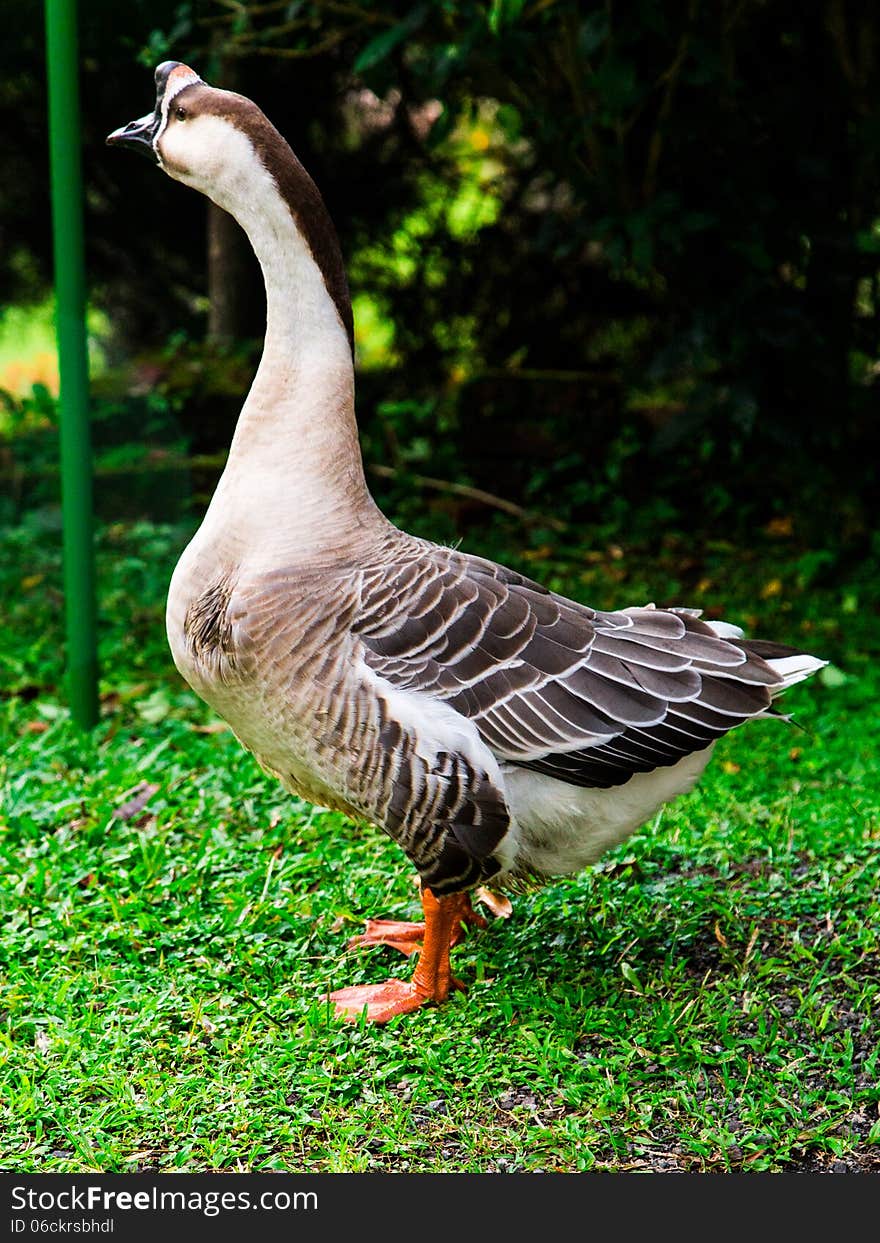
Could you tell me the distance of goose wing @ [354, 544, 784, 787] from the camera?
2824mm

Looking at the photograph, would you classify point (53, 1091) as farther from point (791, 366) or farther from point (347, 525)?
point (791, 366)

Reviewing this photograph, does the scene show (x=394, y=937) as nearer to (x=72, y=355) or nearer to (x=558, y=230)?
(x=72, y=355)

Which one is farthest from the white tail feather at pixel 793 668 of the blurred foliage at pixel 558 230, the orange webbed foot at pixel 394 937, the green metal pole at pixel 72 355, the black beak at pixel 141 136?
the green metal pole at pixel 72 355

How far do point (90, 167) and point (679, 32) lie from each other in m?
4.04

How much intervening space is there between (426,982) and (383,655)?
0.74 m

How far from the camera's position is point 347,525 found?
119 inches

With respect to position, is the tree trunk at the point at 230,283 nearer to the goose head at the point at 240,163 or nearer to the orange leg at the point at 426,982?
the goose head at the point at 240,163

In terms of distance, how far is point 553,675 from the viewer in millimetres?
2896

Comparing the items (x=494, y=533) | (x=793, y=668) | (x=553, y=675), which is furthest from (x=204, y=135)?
(x=494, y=533)

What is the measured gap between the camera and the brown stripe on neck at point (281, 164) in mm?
2857

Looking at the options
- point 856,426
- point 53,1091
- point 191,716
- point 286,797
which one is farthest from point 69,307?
point 856,426

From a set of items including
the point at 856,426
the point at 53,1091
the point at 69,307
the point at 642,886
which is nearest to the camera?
the point at 53,1091

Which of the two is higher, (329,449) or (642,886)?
(329,449)

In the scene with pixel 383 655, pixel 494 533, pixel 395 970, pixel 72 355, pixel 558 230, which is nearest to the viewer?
pixel 383 655
